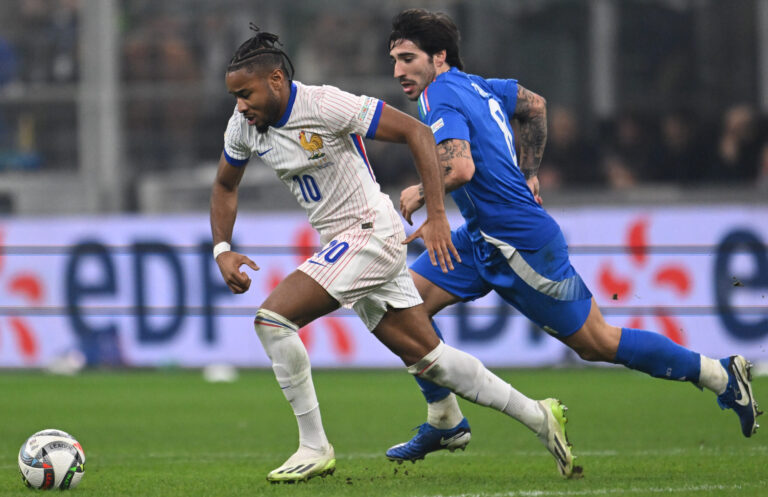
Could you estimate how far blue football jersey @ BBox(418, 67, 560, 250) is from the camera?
6078 mm

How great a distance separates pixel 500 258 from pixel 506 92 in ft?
2.77

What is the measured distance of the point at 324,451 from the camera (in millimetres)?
5836

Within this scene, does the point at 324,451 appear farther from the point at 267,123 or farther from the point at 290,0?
the point at 290,0

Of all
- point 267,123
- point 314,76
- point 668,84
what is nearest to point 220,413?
point 267,123

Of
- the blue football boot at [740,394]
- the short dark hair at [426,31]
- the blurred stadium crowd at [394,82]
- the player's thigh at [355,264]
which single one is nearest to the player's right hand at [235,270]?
the player's thigh at [355,264]

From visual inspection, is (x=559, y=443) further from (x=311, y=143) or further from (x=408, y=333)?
(x=311, y=143)

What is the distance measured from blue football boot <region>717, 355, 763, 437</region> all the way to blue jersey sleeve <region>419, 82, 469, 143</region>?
1689 millimetres

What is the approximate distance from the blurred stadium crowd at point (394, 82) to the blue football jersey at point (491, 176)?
8296mm

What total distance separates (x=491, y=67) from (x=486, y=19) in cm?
55

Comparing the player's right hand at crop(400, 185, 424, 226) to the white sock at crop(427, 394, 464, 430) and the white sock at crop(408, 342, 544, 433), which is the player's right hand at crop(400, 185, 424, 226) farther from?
the white sock at crop(427, 394, 464, 430)

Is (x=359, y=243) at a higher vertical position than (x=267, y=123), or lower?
lower

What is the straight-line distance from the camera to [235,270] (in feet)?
19.1

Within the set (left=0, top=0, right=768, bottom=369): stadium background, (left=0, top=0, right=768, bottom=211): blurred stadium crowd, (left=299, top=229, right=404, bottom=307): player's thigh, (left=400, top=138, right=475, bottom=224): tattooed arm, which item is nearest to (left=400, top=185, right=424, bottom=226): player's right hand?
(left=400, top=138, right=475, bottom=224): tattooed arm

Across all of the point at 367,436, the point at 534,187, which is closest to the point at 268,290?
the point at 367,436
